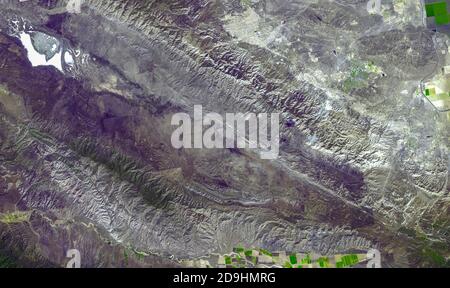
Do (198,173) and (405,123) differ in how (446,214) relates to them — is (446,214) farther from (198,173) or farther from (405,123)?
(198,173)

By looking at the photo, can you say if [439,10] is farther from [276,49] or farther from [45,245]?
[45,245]

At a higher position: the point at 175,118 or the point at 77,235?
the point at 175,118

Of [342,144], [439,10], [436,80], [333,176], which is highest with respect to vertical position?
[439,10]

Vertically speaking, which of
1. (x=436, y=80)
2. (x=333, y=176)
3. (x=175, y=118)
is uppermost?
(x=436, y=80)

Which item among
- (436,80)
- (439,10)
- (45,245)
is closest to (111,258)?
(45,245)

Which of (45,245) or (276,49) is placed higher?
(276,49)

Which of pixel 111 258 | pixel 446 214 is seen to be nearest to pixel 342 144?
pixel 446 214

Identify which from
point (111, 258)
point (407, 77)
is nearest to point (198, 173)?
point (111, 258)
